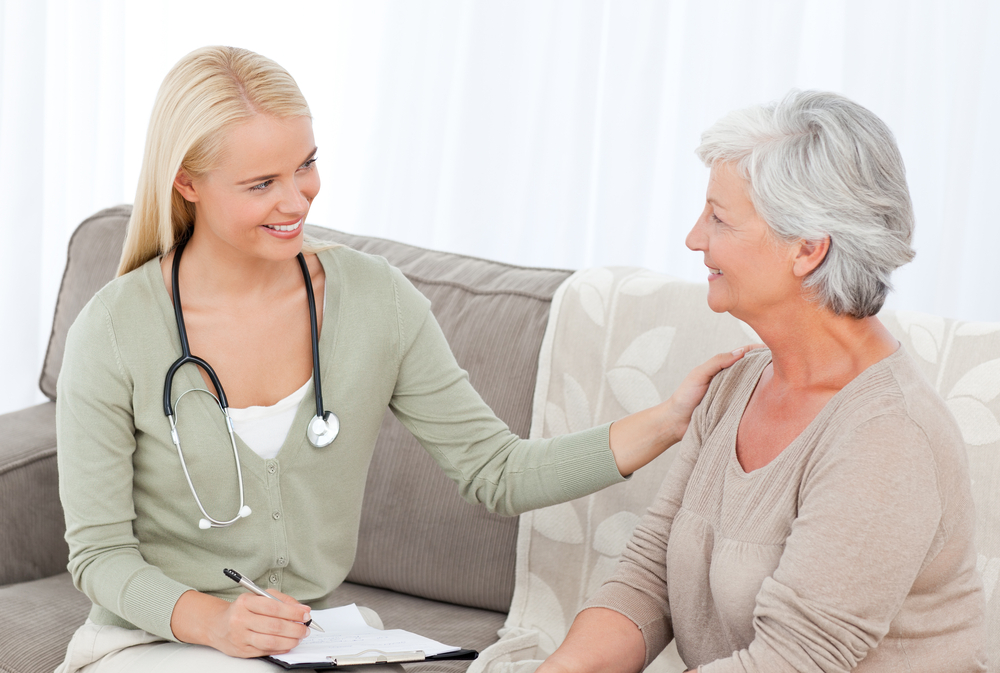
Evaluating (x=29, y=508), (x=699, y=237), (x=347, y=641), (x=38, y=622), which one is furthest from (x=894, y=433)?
(x=29, y=508)

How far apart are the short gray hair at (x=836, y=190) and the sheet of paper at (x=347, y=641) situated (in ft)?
2.30

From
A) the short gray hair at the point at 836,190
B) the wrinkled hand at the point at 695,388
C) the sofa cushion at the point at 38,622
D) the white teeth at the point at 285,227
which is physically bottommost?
the sofa cushion at the point at 38,622

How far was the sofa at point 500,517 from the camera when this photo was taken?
1.83 meters

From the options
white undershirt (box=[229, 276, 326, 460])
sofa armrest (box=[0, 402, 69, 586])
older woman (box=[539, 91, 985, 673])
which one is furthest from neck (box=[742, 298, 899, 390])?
sofa armrest (box=[0, 402, 69, 586])

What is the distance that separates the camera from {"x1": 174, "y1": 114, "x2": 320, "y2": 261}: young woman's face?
140 centimetres

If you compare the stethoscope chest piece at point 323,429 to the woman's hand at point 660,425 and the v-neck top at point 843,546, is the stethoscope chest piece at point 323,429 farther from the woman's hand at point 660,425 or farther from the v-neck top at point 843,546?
the v-neck top at point 843,546

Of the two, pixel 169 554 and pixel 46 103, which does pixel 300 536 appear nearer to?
pixel 169 554

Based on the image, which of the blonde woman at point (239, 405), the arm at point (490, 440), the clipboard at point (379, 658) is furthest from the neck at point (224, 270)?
the clipboard at point (379, 658)

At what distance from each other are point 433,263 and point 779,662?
1.28 meters

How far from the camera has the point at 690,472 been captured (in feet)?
4.77

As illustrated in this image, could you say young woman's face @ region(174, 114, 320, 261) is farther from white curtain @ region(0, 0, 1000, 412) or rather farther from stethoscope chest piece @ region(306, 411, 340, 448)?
white curtain @ region(0, 0, 1000, 412)

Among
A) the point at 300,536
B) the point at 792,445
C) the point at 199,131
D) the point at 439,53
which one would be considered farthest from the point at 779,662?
the point at 439,53

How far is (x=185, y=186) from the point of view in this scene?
1464 mm

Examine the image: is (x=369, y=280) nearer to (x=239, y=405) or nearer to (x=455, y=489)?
(x=239, y=405)
